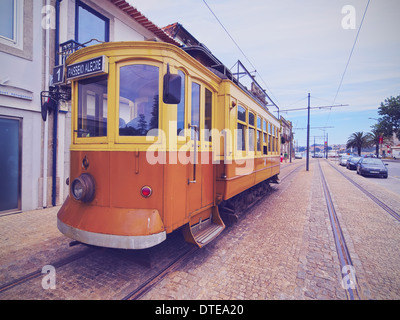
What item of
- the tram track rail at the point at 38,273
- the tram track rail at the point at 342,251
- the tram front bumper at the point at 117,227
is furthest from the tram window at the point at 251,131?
the tram track rail at the point at 38,273

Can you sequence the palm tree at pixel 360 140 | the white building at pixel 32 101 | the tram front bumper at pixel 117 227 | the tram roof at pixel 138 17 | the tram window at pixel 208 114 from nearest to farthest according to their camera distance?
the tram front bumper at pixel 117 227, the tram window at pixel 208 114, the white building at pixel 32 101, the tram roof at pixel 138 17, the palm tree at pixel 360 140

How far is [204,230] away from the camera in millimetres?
3953

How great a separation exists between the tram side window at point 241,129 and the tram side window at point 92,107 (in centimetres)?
280

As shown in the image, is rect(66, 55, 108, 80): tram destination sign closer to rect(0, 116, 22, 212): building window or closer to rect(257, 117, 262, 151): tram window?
rect(0, 116, 22, 212): building window

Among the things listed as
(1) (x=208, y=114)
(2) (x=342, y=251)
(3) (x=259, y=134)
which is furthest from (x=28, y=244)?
(3) (x=259, y=134)

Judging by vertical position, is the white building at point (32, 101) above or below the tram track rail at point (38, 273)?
above

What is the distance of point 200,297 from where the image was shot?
275 cm

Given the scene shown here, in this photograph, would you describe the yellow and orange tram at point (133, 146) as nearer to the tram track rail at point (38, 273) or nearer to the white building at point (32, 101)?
the tram track rail at point (38, 273)

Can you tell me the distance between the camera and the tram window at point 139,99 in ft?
10.1

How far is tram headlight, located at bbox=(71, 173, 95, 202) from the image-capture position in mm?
3086

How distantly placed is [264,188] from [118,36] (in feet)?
26.4

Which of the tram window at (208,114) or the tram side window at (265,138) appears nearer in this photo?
the tram window at (208,114)

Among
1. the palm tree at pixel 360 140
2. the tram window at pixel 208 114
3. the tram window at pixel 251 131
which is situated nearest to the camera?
the tram window at pixel 208 114

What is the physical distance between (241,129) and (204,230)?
244cm
